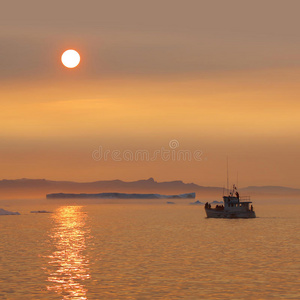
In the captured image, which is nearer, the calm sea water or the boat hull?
the calm sea water

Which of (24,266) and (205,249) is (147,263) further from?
(205,249)

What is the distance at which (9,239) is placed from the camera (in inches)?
3964

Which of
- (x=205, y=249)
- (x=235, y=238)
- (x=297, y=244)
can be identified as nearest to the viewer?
(x=205, y=249)

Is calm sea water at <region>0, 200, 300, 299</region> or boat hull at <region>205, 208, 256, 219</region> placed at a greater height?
boat hull at <region>205, 208, 256, 219</region>

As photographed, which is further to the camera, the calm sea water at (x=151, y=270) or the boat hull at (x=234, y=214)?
the boat hull at (x=234, y=214)

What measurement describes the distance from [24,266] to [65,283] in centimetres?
1321

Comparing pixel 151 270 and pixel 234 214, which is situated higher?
pixel 234 214

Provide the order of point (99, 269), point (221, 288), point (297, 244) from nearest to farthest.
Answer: point (221, 288) → point (99, 269) → point (297, 244)

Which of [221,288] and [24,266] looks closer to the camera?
[221,288]

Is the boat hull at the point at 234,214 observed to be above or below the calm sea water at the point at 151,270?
above

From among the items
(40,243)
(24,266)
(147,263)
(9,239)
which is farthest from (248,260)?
(9,239)

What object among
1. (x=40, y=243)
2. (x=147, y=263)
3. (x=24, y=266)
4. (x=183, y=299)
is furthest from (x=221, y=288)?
(x=40, y=243)

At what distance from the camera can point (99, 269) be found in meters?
58.2

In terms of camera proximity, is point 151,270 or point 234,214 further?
point 234,214
